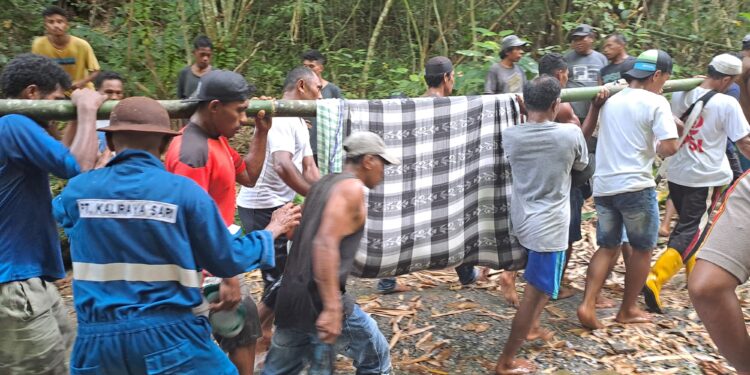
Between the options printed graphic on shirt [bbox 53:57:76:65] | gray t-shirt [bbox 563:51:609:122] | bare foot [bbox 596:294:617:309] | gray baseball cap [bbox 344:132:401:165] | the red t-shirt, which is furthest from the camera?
printed graphic on shirt [bbox 53:57:76:65]

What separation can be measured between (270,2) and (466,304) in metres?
8.75

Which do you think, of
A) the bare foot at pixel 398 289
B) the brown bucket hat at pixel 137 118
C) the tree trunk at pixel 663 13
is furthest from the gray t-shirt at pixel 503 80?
the tree trunk at pixel 663 13

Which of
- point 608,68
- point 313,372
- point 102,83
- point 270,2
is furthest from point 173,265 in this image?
point 270,2

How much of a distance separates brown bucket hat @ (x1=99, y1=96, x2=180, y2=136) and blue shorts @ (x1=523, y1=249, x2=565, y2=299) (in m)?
2.68

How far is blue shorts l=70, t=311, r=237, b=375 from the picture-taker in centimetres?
256

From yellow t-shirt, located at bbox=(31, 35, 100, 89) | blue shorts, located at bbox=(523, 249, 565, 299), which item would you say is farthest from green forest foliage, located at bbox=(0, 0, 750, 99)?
blue shorts, located at bbox=(523, 249, 565, 299)

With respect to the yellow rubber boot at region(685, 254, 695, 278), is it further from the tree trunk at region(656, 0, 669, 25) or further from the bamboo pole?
the tree trunk at region(656, 0, 669, 25)

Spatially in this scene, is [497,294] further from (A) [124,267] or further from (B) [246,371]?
(A) [124,267]

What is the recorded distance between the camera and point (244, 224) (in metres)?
4.89

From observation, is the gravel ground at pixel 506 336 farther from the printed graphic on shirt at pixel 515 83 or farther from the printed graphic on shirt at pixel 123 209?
the printed graphic on shirt at pixel 123 209

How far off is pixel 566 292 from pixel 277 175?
2.85 m

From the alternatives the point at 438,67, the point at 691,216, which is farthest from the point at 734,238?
the point at 691,216

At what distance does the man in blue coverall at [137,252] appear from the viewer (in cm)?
253

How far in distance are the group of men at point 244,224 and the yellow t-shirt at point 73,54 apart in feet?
9.16
